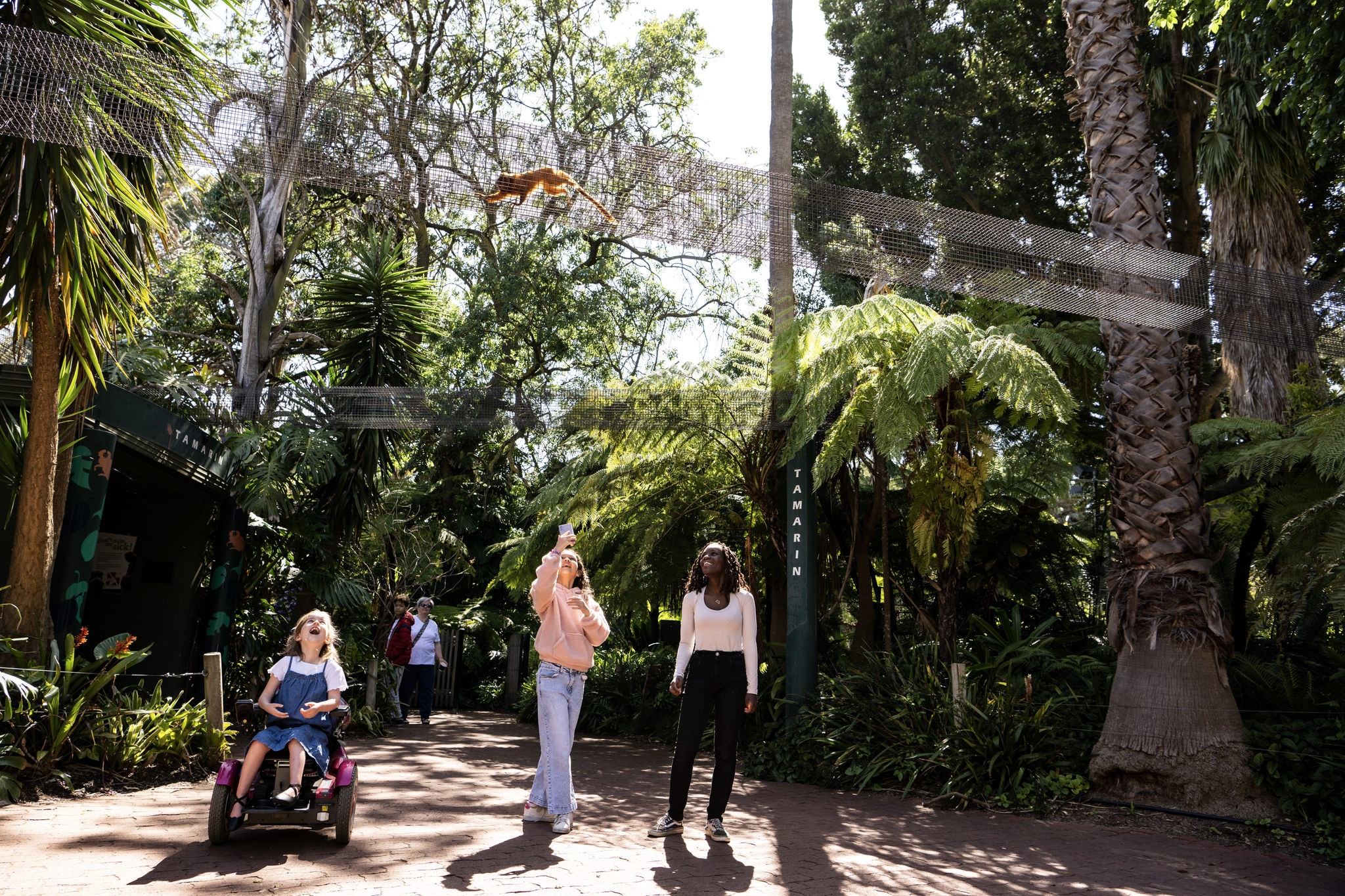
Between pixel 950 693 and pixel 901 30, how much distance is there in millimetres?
14217

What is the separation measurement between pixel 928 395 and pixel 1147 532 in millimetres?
1750

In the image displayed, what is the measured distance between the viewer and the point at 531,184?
5.25 meters

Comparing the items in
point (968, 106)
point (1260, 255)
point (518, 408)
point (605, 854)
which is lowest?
point (605, 854)

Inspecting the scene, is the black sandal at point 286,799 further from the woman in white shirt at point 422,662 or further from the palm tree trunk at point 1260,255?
the palm tree trunk at point 1260,255

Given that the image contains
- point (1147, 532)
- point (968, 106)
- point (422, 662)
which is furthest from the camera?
point (968, 106)

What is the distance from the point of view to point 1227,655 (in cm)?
644

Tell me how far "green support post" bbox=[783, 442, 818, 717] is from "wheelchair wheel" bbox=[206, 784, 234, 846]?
5.15m

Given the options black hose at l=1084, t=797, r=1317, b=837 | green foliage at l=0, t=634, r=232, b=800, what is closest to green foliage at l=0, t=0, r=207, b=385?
green foliage at l=0, t=634, r=232, b=800

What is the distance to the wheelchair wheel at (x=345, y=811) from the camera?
Result: 4.71 m

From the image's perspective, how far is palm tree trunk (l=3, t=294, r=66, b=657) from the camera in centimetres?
645

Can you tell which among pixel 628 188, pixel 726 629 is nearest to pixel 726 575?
pixel 726 629

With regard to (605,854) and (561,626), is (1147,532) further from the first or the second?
(605,854)

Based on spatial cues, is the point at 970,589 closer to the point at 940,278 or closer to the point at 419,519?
the point at 940,278

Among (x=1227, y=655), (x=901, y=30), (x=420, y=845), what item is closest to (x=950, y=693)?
(x=1227, y=655)
